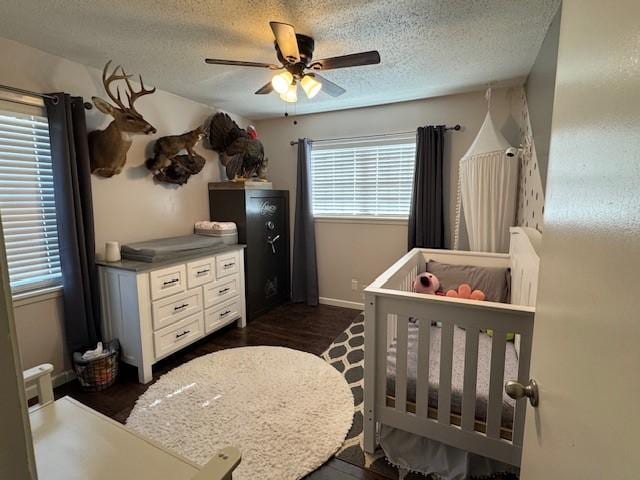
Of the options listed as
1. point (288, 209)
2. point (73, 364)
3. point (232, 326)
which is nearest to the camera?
point (73, 364)

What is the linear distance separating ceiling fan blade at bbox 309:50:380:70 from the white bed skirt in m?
1.98

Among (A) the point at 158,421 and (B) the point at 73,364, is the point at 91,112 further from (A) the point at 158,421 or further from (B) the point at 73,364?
(A) the point at 158,421

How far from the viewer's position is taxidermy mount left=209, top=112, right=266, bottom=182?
3.47 m

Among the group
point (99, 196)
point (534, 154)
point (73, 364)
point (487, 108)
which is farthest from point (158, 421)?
point (487, 108)

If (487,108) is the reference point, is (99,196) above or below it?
below

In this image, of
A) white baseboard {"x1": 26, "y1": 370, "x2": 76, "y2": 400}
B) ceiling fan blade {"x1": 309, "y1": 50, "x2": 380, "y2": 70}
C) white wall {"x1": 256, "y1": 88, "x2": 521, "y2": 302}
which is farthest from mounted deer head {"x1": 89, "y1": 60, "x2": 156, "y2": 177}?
white wall {"x1": 256, "y1": 88, "x2": 521, "y2": 302}

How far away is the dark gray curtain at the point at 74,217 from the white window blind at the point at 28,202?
116mm

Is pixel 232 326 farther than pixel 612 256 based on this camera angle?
Yes

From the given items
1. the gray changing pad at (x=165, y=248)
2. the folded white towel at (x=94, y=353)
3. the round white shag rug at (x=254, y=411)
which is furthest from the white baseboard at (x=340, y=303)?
the folded white towel at (x=94, y=353)

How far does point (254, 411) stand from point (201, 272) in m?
1.25

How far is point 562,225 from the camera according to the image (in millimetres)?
671

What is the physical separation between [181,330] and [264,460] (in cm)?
134

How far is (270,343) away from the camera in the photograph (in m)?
2.96

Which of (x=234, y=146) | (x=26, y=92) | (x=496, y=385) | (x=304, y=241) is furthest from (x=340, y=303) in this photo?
(x=26, y=92)
